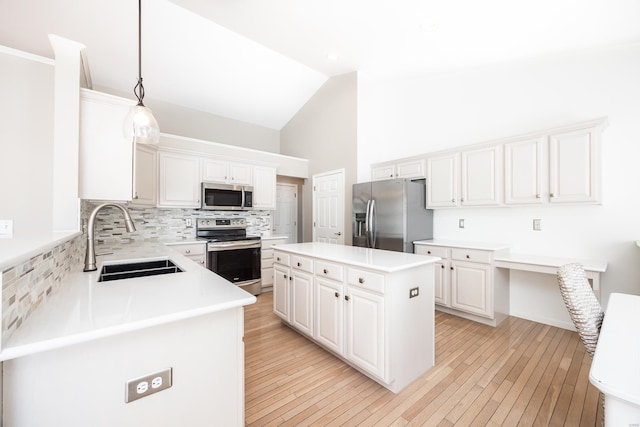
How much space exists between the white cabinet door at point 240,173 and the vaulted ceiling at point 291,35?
135 centimetres

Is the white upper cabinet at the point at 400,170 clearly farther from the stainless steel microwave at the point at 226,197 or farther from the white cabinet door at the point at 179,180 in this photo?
the white cabinet door at the point at 179,180

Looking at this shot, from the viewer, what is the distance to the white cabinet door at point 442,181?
3.39 m

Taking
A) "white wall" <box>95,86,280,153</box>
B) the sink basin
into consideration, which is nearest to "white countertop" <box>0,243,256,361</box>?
the sink basin

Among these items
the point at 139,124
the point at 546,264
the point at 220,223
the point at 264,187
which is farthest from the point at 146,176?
the point at 546,264

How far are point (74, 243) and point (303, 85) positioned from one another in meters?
4.29

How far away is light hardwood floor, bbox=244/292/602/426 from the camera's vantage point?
1628 mm

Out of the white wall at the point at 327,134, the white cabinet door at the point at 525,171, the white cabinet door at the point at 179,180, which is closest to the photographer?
the white cabinet door at the point at 525,171

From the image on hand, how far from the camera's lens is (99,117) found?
85.0 inches

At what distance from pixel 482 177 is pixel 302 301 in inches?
101

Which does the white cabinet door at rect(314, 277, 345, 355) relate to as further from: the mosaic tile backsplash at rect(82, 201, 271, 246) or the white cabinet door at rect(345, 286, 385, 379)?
the mosaic tile backsplash at rect(82, 201, 271, 246)

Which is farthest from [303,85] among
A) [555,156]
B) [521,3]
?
[555,156]

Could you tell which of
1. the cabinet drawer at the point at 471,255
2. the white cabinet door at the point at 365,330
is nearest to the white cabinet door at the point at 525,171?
the cabinet drawer at the point at 471,255

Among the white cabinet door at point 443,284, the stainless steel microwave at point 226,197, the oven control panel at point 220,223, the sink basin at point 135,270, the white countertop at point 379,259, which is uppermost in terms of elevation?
the stainless steel microwave at point 226,197

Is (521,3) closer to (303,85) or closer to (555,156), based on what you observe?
(555,156)
